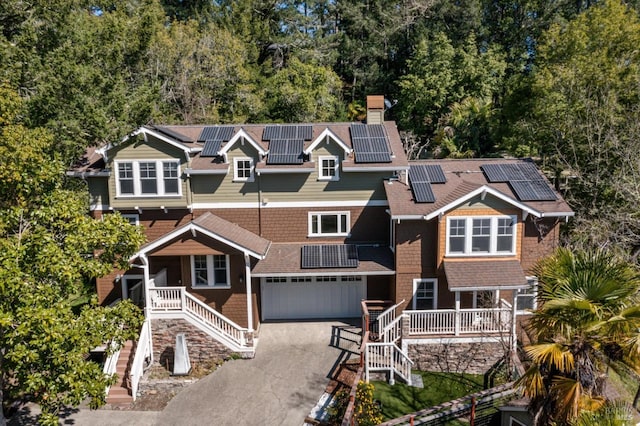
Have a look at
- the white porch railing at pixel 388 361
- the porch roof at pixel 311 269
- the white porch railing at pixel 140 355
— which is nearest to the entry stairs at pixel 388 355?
the white porch railing at pixel 388 361

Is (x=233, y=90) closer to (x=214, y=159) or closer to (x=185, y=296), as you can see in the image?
(x=214, y=159)

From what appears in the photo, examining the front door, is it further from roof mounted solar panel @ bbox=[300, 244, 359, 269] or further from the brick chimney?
the brick chimney

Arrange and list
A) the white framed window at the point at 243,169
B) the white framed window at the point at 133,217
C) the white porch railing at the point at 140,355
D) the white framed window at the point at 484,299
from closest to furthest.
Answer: the white porch railing at the point at 140,355
the white framed window at the point at 484,299
the white framed window at the point at 133,217
the white framed window at the point at 243,169

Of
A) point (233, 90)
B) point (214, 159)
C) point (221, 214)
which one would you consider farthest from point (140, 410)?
point (233, 90)

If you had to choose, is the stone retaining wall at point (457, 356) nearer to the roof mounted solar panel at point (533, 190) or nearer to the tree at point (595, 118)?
the roof mounted solar panel at point (533, 190)

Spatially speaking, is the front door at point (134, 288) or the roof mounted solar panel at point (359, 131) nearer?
the front door at point (134, 288)

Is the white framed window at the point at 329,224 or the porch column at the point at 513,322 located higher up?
the white framed window at the point at 329,224
